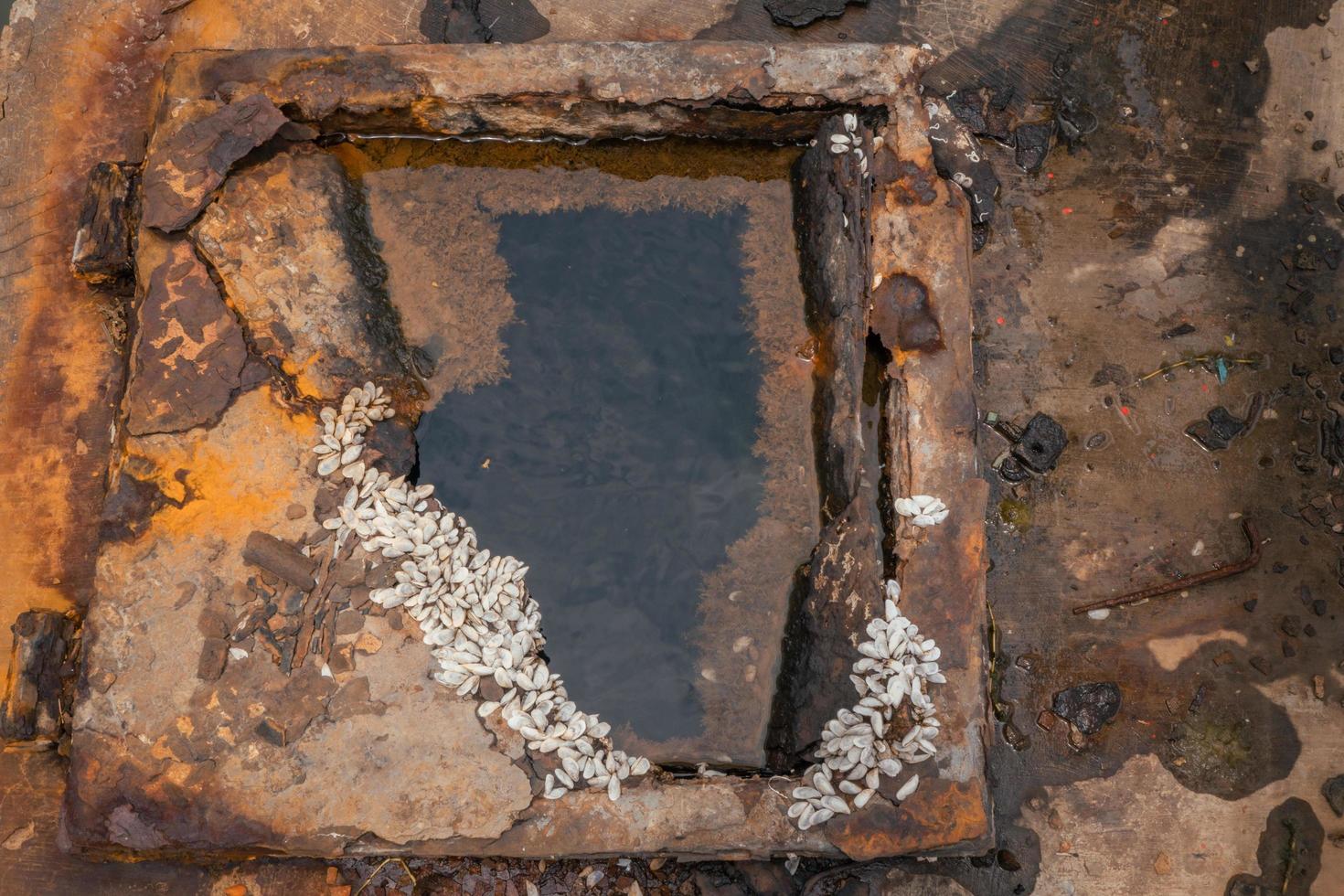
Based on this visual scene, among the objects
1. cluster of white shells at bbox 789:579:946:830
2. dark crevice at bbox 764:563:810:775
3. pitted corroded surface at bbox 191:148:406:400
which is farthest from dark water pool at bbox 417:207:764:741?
cluster of white shells at bbox 789:579:946:830

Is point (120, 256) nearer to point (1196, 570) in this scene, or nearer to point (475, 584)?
point (475, 584)

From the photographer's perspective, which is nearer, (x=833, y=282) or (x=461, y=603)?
(x=461, y=603)

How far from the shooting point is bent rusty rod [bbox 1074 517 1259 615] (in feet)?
12.4

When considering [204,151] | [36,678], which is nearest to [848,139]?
[204,151]

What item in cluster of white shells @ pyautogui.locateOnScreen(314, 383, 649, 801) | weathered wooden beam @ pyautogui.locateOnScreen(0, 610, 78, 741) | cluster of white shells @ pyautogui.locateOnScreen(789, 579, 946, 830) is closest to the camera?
cluster of white shells @ pyautogui.locateOnScreen(789, 579, 946, 830)

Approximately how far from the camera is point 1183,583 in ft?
12.4

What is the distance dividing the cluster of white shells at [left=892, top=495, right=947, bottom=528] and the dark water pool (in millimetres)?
706

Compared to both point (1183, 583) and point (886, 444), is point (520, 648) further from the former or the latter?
point (1183, 583)

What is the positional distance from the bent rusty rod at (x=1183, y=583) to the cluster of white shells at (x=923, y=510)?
1102 mm

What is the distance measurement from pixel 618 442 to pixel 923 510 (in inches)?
50.3

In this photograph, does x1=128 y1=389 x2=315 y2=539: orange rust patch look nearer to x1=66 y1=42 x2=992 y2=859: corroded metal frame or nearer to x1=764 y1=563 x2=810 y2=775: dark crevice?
x1=66 y1=42 x2=992 y2=859: corroded metal frame

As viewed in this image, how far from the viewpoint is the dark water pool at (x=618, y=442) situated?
11.9ft

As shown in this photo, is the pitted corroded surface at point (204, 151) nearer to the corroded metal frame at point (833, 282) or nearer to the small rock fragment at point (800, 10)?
the corroded metal frame at point (833, 282)

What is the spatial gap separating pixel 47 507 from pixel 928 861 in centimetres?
400
